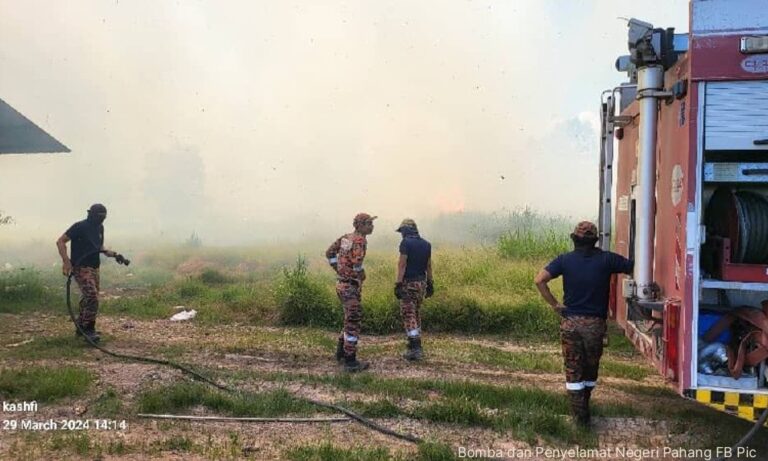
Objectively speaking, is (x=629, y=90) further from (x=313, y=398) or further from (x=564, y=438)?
(x=313, y=398)

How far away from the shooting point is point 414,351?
23.8ft

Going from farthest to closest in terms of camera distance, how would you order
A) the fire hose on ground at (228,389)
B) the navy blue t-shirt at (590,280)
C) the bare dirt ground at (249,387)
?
the navy blue t-shirt at (590,280) → the fire hose on ground at (228,389) → the bare dirt ground at (249,387)

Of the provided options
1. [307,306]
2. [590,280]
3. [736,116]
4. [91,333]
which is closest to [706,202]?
[736,116]

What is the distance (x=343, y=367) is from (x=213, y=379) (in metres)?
1.47

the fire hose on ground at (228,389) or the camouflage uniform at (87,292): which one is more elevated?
the camouflage uniform at (87,292)

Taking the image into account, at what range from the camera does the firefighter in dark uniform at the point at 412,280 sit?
7.29 meters

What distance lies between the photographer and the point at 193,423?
16.0 ft

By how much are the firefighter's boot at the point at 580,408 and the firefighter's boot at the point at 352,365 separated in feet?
8.34

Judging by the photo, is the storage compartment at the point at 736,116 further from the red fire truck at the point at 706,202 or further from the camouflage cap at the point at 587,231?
the camouflage cap at the point at 587,231

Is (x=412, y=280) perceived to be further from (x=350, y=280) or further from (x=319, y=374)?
(x=319, y=374)

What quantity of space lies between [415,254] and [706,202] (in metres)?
3.51

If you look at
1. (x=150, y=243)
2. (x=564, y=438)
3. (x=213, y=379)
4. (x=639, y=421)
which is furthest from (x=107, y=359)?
(x=150, y=243)

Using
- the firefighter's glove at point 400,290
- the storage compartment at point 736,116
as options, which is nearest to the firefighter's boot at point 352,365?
the firefighter's glove at point 400,290

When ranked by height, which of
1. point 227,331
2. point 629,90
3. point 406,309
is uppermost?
point 629,90
